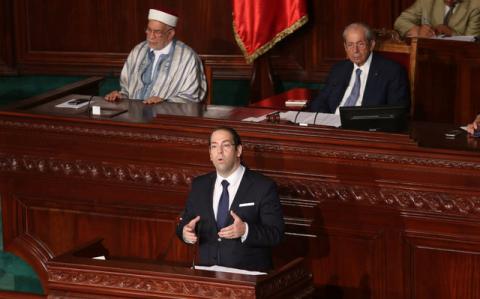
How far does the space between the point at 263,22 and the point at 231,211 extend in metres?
4.92

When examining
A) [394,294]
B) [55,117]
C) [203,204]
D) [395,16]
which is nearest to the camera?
[203,204]

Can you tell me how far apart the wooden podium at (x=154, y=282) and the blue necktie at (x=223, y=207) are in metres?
0.68

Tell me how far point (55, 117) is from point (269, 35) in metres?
3.74

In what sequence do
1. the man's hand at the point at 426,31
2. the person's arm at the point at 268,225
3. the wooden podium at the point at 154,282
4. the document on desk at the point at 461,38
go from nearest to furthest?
the wooden podium at the point at 154,282 < the person's arm at the point at 268,225 < the document on desk at the point at 461,38 < the man's hand at the point at 426,31

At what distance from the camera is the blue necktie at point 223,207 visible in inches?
244

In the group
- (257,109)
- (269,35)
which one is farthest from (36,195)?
(269,35)

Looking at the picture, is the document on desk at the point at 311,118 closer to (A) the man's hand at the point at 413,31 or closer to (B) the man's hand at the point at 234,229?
(B) the man's hand at the point at 234,229

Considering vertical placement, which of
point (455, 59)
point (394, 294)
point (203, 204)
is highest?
point (455, 59)

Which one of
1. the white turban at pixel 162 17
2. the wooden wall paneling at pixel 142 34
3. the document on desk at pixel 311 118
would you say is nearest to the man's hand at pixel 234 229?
the document on desk at pixel 311 118

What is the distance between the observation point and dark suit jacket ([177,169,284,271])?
6.10 metres

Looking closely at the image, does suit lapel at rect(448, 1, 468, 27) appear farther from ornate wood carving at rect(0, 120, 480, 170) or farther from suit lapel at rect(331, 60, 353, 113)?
ornate wood carving at rect(0, 120, 480, 170)

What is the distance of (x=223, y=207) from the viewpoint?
6215 mm

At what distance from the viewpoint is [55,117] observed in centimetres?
739

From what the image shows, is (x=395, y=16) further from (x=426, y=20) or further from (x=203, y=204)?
(x=203, y=204)
